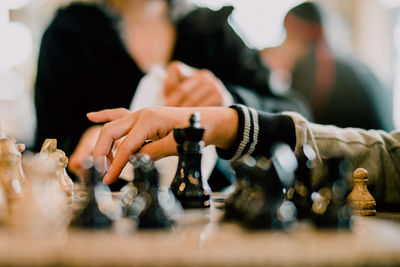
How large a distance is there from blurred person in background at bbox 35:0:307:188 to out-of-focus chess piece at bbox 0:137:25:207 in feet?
3.37

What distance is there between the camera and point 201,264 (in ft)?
1.34

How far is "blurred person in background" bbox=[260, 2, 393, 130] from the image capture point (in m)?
2.83

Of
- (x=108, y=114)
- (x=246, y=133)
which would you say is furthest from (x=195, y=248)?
(x=108, y=114)

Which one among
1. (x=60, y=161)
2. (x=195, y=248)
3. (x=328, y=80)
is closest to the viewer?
(x=195, y=248)

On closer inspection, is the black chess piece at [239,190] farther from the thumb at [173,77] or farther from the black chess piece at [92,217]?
the thumb at [173,77]

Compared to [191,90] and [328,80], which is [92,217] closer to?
[191,90]

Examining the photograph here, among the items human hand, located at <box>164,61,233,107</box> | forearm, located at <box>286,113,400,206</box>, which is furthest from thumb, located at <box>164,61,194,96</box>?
forearm, located at <box>286,113,400,206</box>

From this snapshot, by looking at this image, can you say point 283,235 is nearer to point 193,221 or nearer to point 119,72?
point 193,221

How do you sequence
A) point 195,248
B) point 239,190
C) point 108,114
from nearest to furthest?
point 195,248 < point 239,190 < point 108,114

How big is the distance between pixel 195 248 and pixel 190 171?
36 cm

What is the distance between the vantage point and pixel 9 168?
78 centimetres

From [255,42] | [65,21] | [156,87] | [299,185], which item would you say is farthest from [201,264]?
[255,42]

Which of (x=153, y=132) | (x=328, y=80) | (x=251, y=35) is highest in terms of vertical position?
(x=251, y=35)

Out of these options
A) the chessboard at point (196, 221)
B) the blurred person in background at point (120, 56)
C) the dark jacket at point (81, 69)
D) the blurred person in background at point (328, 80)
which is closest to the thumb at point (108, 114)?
the chessboard at point (196, 221)
